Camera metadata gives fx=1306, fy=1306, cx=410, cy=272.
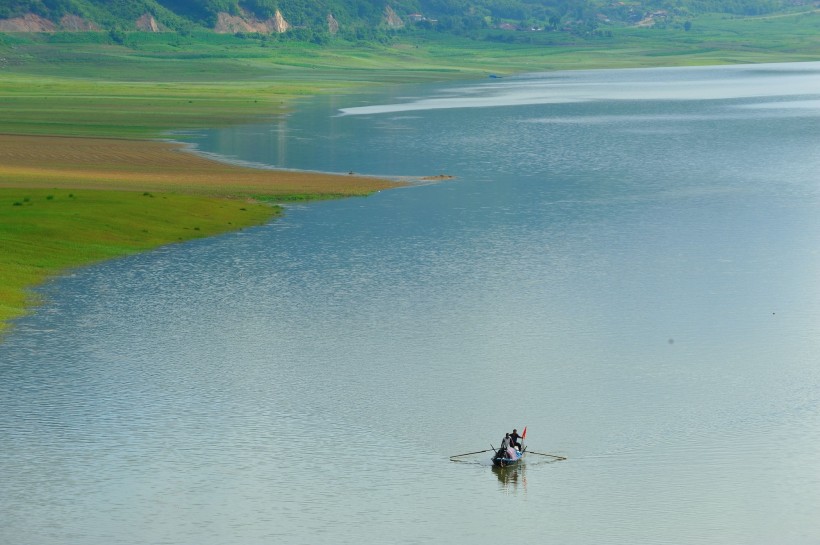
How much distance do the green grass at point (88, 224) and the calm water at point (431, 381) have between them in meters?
2.40

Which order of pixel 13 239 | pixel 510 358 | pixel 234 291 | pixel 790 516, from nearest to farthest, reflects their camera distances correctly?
pixel 790 516, pixel 510 358, pixel 234 291, pixel 13 239

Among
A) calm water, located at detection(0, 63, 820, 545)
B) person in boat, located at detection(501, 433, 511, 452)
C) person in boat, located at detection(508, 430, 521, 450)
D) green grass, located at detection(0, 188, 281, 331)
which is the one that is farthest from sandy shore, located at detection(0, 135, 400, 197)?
person in boat, located at detection(501, 433, 511, 452)

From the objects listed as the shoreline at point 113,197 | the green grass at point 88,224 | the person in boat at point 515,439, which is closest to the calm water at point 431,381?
the person in boat at point 515,439

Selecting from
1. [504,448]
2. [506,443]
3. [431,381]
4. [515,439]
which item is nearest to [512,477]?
[504,448]

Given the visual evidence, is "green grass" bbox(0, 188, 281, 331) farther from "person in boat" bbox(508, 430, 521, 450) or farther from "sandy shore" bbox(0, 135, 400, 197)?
"person in boat" bbox(508, 430, 521, 450)

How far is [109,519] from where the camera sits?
3584 centimetres

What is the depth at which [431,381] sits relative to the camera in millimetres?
49188

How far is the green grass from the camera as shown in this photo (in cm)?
6994

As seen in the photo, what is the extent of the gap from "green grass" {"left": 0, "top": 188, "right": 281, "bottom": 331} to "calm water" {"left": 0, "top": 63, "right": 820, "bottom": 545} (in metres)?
2.40

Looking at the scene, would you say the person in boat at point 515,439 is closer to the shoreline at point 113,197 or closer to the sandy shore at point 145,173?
the shoreline at point 113,197

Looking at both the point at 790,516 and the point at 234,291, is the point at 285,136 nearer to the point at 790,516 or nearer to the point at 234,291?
the point at 234,291

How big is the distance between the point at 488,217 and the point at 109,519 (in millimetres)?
56171

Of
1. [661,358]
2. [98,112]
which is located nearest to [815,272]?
[661,358]

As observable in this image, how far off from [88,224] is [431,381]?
1488 inches
